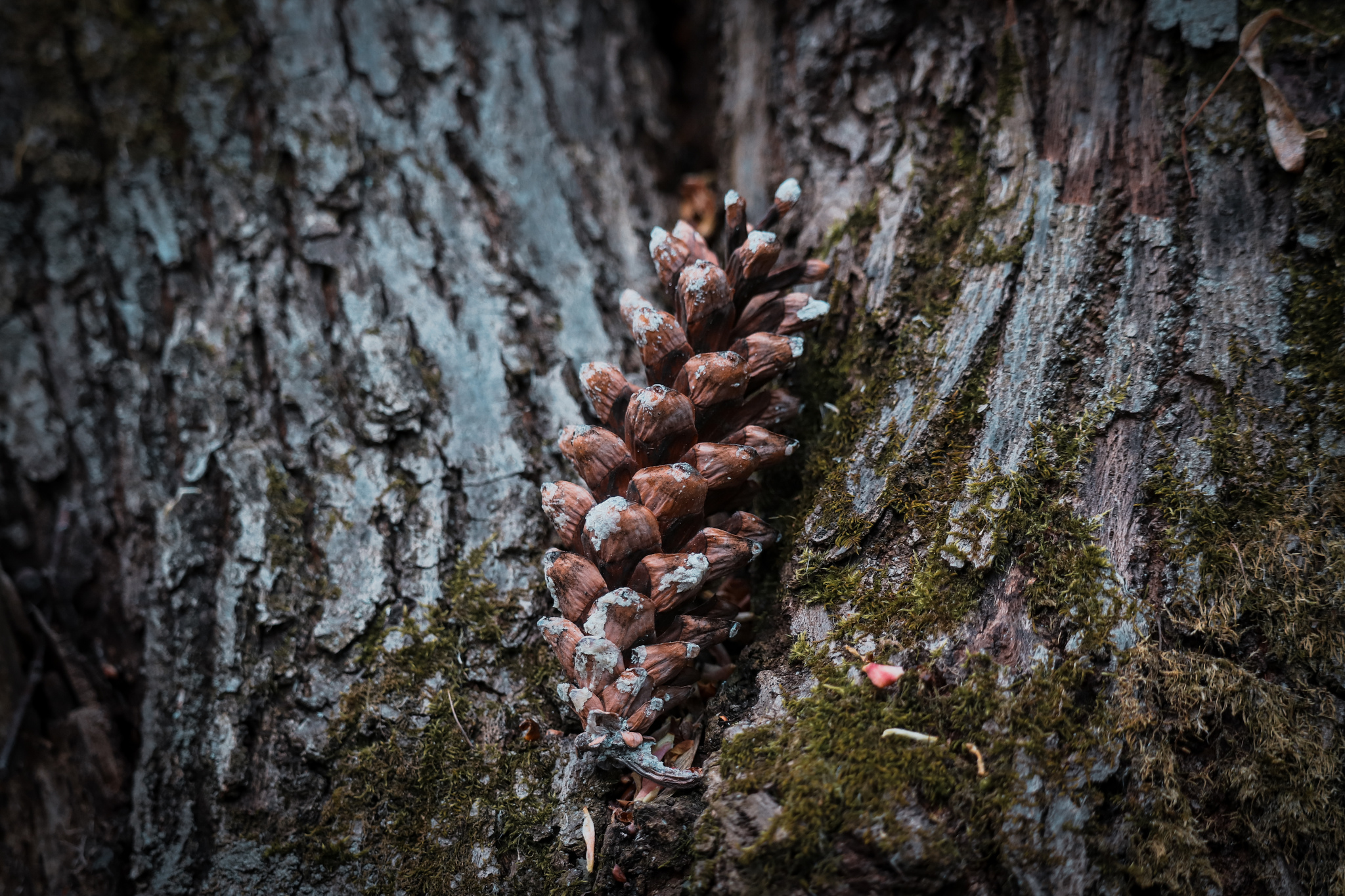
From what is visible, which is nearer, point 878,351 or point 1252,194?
point 1252,194

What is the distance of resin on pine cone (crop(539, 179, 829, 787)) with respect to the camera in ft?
3.69

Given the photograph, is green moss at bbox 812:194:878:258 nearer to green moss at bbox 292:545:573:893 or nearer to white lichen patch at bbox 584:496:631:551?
white lichen patch at bbox 584:496:631:551

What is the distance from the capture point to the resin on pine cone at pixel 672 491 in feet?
3.69

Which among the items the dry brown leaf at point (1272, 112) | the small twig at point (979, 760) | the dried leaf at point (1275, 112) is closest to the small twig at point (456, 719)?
the small twig at point (979, 760)

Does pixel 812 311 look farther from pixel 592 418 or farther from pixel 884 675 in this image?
pixel 884 675

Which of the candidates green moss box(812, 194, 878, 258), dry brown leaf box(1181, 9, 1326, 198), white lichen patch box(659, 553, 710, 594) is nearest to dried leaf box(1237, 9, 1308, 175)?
dry brown leaf box(1181, 9, 1326, 198)

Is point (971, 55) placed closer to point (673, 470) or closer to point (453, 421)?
point (673, 470)

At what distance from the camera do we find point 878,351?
4.61 feet

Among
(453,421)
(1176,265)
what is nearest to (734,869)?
(453,421)

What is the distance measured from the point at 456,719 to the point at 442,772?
0.09 metres

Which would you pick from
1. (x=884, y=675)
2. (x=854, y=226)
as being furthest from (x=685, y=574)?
(x=854, y=226)

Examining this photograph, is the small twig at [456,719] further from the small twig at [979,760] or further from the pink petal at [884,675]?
the small twig at [979,760]

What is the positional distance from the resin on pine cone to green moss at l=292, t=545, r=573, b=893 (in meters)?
0.19

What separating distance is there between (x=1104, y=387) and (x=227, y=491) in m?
1.70
